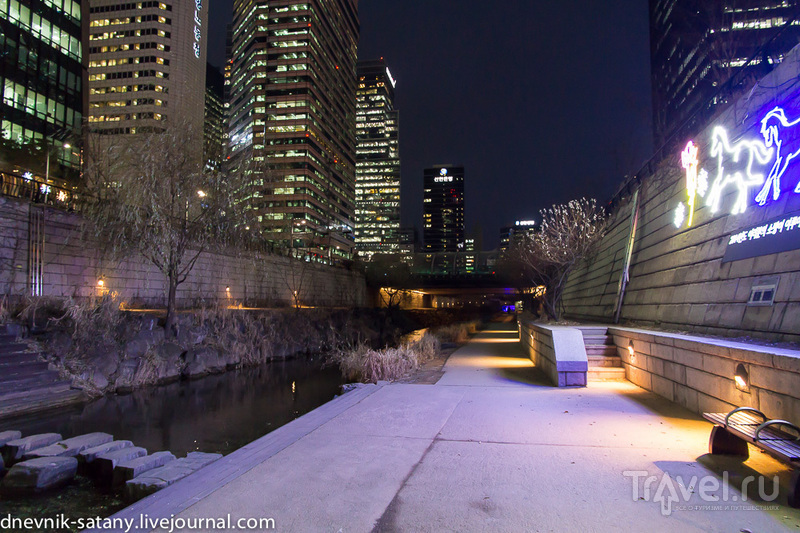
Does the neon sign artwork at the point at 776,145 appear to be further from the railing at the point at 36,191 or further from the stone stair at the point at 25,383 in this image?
the railing at the point at 36,191

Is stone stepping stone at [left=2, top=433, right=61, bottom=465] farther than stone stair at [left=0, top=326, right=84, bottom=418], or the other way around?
stone stair at [left=0, top=326, right=84, bottom=418]

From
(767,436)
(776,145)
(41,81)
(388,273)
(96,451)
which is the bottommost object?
(96,451)

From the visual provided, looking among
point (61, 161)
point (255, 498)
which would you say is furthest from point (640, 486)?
point (61, 161)

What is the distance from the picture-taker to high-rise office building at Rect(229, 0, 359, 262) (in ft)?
307

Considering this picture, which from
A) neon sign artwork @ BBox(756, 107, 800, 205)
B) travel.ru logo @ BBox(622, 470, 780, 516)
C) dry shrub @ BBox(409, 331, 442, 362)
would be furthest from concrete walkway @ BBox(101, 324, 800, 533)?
dry shrub @ BBox(409, 331, 442, 362)

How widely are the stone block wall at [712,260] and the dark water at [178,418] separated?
8068 mm

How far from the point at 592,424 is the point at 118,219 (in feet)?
47.3

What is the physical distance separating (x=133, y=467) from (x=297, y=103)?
100 metres

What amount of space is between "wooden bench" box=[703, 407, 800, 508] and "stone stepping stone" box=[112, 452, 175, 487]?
594 centimetres

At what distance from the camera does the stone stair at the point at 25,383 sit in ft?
29.4

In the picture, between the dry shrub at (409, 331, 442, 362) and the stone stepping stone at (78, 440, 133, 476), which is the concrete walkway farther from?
the dry shrub at (409, 331, 442, 362)

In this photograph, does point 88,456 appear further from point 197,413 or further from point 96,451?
point 197,413

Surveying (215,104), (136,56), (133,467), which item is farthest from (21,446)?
(215,104)

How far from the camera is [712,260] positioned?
25.3 feet
